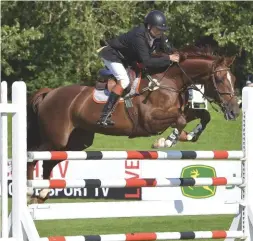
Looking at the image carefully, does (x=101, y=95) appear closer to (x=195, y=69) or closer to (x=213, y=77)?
(x=195, y=69)

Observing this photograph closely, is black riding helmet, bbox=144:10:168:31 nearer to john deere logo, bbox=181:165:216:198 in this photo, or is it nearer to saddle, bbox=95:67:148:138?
saddle, bbox=95:67:148:138

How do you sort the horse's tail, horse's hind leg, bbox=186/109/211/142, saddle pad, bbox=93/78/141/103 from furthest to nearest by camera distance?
the horse's tail, saddle pad, bbox=93/78/141/103, horse's hind leg, bbox=186/109/211/142

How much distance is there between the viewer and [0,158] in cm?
483

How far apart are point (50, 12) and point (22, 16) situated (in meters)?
1.21

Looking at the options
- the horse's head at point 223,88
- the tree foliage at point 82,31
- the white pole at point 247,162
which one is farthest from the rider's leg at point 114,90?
the tree foliage at point 82,31

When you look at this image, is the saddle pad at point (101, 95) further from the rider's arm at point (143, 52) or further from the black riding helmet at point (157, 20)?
the black riding helmet at point (157, 20)

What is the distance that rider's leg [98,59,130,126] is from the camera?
7926 mm

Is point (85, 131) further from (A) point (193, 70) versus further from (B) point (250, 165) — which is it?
(B) point (250, 165)

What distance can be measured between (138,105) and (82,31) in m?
15.5

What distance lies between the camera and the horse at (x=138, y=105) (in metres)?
A: 7.98

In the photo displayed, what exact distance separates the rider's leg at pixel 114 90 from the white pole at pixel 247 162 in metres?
2.71

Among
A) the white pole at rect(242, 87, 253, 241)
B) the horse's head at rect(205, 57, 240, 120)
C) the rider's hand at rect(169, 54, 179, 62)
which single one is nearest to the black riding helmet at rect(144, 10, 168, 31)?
the rider's hand at rect(169, 54, 179, 62)

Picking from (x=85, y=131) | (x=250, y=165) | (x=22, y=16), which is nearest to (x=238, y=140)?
(x=85, y=131)

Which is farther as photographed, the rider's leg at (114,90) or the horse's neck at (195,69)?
the horse's neck at (195,69)
